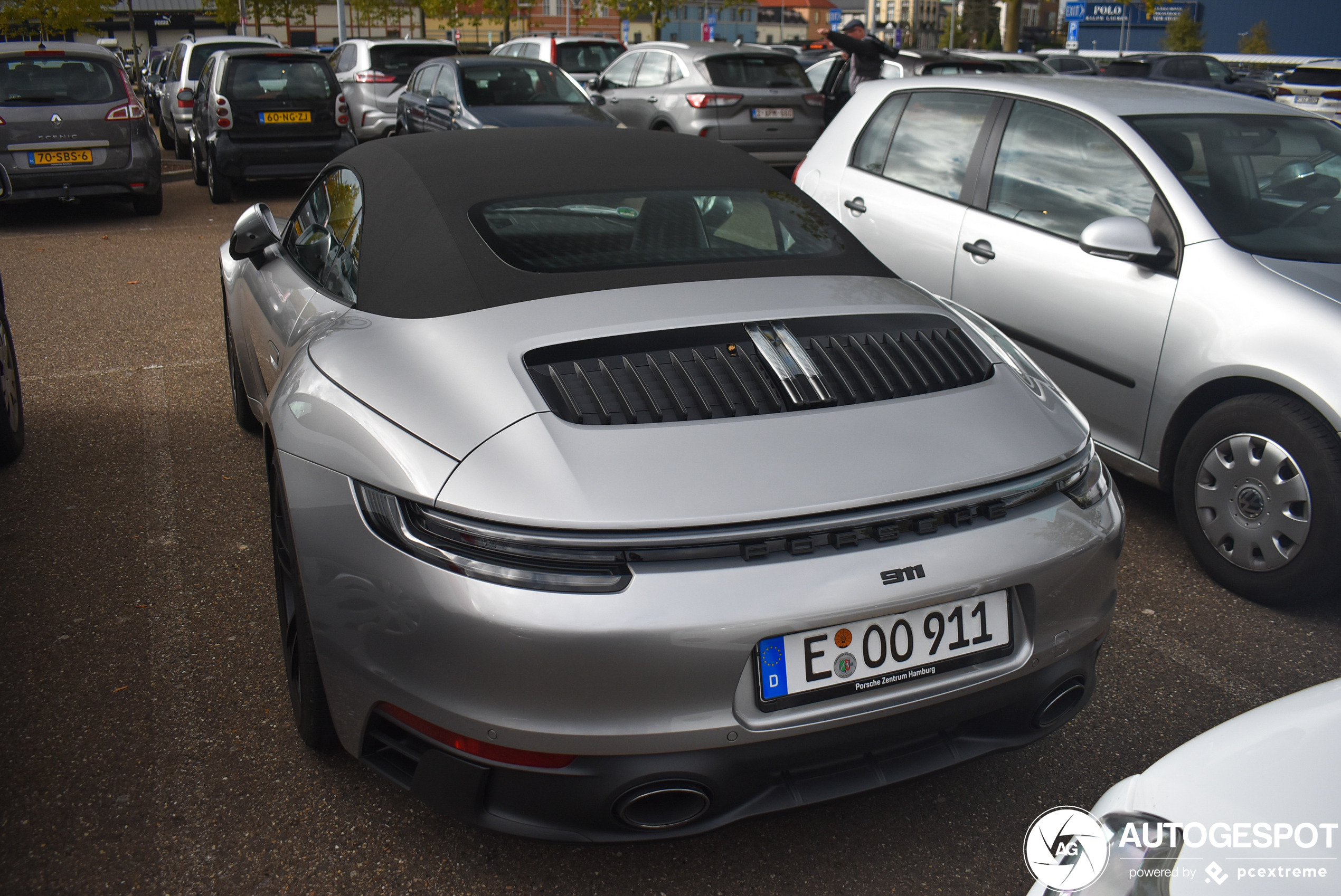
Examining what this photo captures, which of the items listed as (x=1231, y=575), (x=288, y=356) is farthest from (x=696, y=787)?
(x=1231, y=575)

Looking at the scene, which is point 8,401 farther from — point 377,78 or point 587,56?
point 587,56

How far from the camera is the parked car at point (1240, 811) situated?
1.29m

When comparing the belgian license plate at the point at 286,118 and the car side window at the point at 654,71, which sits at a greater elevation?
the car side window at the point at 654,71

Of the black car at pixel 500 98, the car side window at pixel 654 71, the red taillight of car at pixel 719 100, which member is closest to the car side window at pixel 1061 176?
the black car at pixel 500 98

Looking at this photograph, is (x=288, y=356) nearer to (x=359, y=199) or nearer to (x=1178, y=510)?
(x=359, y=199)

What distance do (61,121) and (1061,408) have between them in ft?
32.8

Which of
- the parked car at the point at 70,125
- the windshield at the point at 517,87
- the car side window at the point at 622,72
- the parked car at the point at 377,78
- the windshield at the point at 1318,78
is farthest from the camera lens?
the windshield at the point at 1318,78

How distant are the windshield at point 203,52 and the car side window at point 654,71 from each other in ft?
17.9

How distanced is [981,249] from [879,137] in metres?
1.21

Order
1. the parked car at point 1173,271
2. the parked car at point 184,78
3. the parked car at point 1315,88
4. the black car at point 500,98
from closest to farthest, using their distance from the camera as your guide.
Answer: the parked car at point 1173,271, the black car at point 500,98, the parked car at point 184,78, the parked car at point 1315,88

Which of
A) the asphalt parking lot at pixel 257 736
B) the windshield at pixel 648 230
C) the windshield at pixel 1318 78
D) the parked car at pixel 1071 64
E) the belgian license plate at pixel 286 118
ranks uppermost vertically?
the parked car at pixel 1071 64

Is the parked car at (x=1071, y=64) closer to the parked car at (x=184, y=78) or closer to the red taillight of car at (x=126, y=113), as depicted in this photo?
the parked car at (x=184, y=78)

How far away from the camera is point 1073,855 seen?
5.34 feet

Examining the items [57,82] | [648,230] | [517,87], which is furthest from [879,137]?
[57,82]
